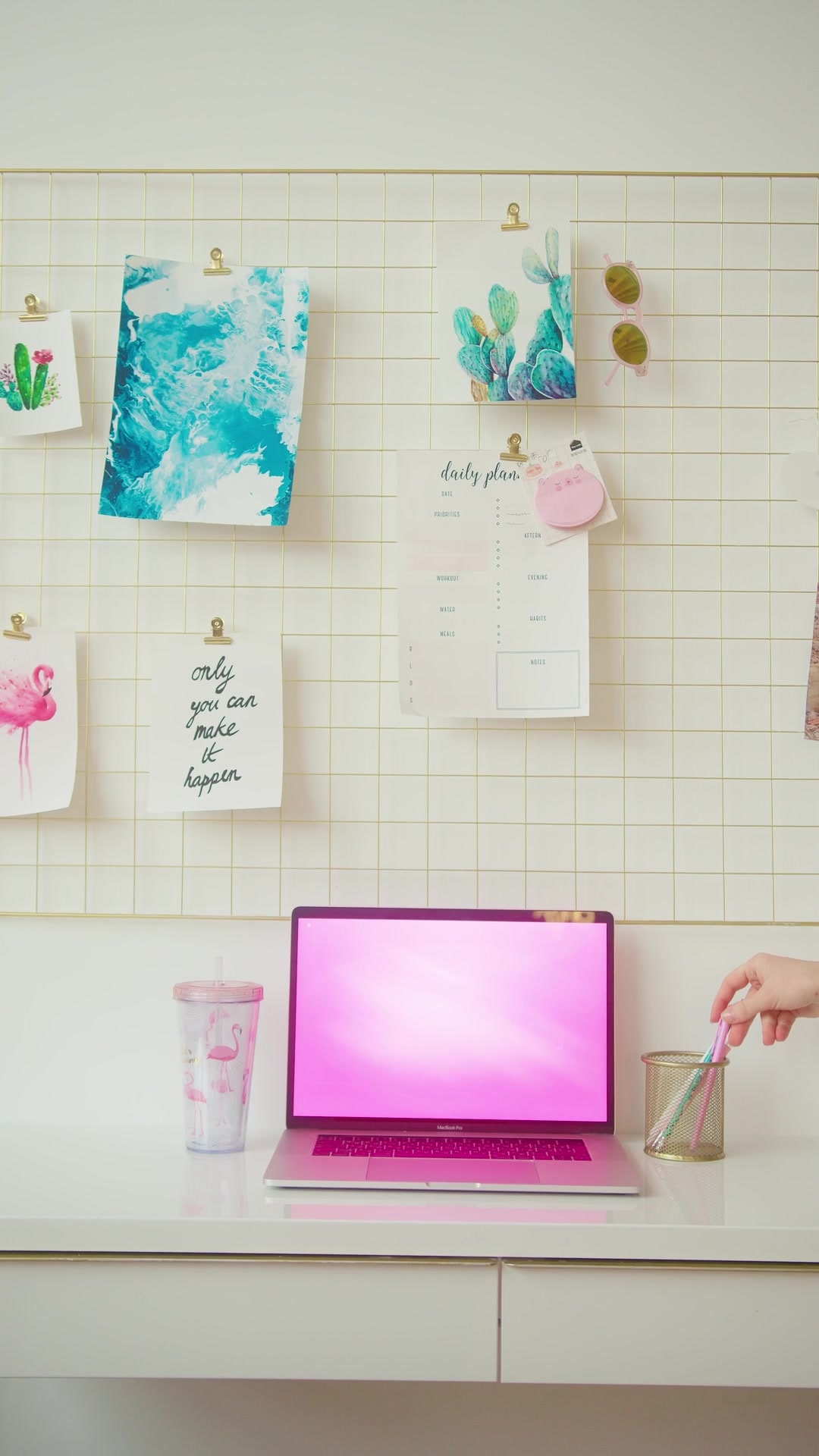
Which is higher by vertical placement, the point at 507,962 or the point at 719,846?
the point at 719,846

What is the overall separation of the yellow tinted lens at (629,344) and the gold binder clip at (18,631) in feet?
2.79

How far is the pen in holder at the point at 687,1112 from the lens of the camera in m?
1.25

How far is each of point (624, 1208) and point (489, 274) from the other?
3.65 ft

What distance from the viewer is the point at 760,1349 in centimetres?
102

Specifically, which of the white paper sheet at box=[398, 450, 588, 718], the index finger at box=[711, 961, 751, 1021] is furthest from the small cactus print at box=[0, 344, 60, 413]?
the index finger at box=[711, 961, 751, 1021]

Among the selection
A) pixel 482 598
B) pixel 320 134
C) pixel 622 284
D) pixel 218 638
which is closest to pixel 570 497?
pixel 482 598

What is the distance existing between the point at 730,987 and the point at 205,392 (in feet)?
3.25

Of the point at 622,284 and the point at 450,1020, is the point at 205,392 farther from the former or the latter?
the point at 450,1020

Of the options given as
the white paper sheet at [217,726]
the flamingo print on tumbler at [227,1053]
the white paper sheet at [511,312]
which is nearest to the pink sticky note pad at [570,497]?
the white paper sheet at [511,312]

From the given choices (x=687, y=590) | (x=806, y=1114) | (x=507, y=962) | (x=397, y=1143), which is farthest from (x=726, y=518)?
(x=397, y=1143)

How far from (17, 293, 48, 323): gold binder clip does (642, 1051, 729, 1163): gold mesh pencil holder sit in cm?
121

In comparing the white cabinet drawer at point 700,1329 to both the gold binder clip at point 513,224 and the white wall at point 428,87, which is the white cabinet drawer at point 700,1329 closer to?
the gold binder clip at point 513,224

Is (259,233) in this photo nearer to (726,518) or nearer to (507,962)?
(726,518)

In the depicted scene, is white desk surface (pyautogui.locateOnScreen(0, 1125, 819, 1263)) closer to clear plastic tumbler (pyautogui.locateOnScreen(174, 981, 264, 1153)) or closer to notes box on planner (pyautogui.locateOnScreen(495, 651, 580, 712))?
clear plastic tumbler (pyautogui.locateOnScreen(174, 981, 264, 1153))
